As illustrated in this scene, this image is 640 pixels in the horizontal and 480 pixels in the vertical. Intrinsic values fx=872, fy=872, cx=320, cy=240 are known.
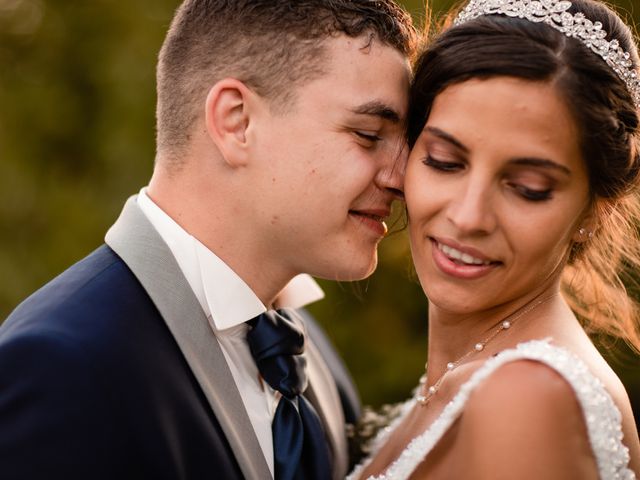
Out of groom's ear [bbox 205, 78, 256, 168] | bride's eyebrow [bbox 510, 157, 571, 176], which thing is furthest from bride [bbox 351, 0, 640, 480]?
groom's ear [bbox 205, 78, 256, 168]

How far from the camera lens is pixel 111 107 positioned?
18.4ft

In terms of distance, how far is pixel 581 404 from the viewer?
247cm

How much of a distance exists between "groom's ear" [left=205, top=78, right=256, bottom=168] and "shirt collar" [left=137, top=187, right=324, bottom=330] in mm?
319

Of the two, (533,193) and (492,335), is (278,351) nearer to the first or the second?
(492,335)

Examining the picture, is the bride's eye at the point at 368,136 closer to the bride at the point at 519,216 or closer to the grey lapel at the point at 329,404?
the bride at the point at 519,216

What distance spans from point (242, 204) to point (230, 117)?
313mm

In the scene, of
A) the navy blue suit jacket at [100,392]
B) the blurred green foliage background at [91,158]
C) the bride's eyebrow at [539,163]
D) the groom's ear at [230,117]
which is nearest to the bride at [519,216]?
the bride's eyebrow at [539,163]

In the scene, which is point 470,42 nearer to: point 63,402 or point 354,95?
point 354,95

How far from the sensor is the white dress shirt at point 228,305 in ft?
9.66

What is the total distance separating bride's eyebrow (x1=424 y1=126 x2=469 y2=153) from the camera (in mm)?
2713

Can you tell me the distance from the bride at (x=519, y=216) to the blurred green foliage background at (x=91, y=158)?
8.20 ft

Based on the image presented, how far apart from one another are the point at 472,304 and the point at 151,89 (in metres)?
3.30

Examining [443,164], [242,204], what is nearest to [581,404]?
[443,164]

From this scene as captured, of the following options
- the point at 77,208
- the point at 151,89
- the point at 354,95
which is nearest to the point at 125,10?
the point at 151,89
